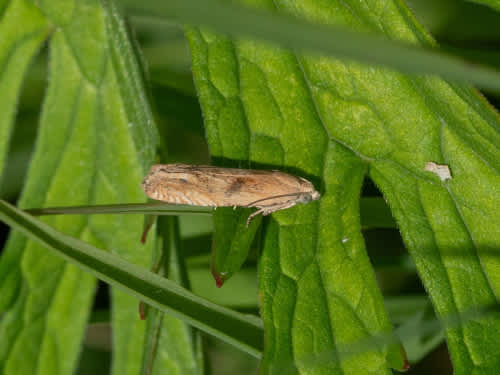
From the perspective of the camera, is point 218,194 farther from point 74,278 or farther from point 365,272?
point 74,278

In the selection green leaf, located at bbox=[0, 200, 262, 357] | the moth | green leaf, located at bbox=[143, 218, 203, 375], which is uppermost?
the moth

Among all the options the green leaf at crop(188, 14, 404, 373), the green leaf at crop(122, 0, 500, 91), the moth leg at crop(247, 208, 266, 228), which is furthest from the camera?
the moth leg at crop(247, 208, 266, 228)

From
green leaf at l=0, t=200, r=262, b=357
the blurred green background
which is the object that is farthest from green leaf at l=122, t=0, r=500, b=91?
the blurred green background

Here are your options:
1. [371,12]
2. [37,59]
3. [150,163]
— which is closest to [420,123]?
[371,12]

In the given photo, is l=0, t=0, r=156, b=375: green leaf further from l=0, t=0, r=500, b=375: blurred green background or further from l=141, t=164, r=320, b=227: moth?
l=0, t=0, r=500, b=375: blurred green background

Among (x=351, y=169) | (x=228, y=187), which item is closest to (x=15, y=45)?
(x=228, y=187)

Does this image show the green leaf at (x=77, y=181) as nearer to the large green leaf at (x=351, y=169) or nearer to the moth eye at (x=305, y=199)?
the large green leaf at (x=351, y=169)

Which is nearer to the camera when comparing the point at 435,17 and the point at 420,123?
the point at 420,123
